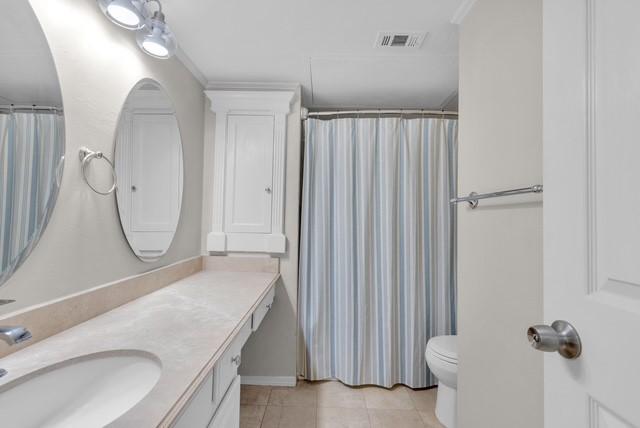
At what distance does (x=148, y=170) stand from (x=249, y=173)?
743mm

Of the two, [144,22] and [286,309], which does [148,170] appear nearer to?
[144,22]

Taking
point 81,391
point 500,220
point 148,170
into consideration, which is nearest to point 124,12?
point 148,170

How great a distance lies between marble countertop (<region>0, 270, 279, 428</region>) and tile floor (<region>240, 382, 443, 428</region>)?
877 millimetres

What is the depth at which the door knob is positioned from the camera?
21.0 inches

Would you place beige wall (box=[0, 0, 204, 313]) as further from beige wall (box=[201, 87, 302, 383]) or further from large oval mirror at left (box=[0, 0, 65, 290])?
beige wall (box=[201, 87, 302, 383])

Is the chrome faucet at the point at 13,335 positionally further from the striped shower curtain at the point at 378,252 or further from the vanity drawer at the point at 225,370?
the striped shower curtain at the point at 378,252

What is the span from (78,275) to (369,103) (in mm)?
2234

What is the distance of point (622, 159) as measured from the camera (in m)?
0.47

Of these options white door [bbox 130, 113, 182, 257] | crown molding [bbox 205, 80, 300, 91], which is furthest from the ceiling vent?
white door [bbox 130, 113, 182, 257]

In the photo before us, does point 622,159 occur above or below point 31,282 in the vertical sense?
above

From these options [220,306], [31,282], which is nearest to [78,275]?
[31,282]

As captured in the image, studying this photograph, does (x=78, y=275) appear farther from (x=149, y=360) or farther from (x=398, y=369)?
(x=398, y=369)

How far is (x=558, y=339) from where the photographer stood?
553 mm

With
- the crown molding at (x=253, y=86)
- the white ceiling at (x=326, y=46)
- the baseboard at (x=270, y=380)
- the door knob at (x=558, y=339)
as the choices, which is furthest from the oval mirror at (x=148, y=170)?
the door knob at (x=558, y=339)
